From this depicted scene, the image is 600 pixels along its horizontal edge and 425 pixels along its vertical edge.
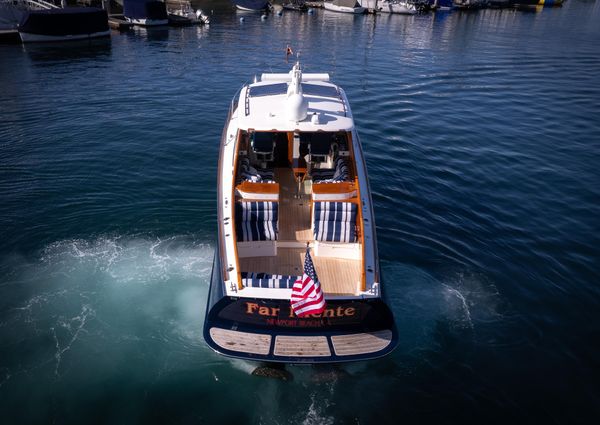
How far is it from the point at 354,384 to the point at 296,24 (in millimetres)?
65591

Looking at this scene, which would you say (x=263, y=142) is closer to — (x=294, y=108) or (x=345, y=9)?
(x=294, y=108)

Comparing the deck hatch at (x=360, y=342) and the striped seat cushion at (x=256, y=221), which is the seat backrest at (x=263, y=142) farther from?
the deck hatch at (x=360, y=342)

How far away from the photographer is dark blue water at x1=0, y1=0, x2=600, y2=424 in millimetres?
10812

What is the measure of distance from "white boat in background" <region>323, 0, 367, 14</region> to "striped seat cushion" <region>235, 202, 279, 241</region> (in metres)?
75.2

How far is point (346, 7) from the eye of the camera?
255 ft

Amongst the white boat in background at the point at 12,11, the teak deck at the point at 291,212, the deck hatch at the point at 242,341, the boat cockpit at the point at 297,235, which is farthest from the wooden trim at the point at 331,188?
the white boat in background at the point at 12,11

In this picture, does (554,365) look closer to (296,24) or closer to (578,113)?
(578,113)

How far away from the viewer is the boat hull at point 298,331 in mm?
9914

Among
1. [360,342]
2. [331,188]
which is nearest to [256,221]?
[331,188]

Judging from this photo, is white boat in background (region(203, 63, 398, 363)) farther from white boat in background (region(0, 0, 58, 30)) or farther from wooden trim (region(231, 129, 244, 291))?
white boat in background (region(0, 0, 58, 30))

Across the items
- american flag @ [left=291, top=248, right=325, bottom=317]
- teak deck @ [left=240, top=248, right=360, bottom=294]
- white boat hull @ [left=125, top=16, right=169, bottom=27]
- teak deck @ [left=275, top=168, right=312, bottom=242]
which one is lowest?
teak deck @ [left=240, top=248, right=360, bottom=294]

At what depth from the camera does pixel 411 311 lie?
13.2 m

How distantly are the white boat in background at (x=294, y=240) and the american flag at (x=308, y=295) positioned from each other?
0.04m

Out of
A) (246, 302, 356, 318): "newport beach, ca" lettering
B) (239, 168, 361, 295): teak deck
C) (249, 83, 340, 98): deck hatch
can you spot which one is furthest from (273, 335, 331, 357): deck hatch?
(249, 83, 340, 98): deck hatch
